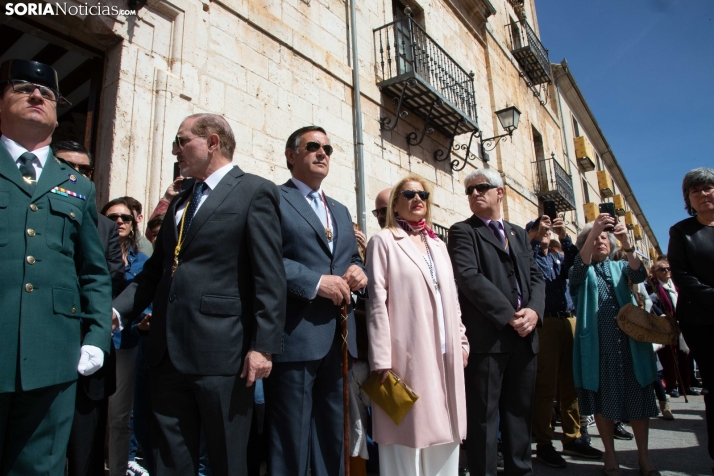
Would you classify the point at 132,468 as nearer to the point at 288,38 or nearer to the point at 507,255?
the point at 507,255

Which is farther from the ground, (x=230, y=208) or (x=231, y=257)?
(x=230, y=208)

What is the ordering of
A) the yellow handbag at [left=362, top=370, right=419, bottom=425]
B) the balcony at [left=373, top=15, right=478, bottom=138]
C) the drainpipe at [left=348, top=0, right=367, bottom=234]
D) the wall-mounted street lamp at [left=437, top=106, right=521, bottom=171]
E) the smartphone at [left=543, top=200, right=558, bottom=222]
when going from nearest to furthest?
1. the yellow handbag at [left=362, top=370, right=419, bottom=425]
2. the smartphone at [left=543, top=200, right=558, bottom=222]
3. the drainpipe at [left=348, top=0, right=367, bottom=234]
4. the balcony at [left=373, top=15, right=478, bottom=138]
5. the wall-mounted street lamp at [left=437, top=106, right=521, bottom=171]

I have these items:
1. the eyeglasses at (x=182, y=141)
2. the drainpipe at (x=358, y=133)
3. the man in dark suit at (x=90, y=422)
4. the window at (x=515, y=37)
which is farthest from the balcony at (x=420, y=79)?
the man in dark suit at (x=90, y=422)

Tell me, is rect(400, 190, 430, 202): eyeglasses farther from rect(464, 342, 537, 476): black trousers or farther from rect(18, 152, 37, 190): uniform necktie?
rect(18, 152, 37, 190): uniform necktie

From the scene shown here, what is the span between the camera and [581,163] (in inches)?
746

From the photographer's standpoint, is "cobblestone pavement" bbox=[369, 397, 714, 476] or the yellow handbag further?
"cobblestone pavement" bbox=[369, 397, 714, 476]

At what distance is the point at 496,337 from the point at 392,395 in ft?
2.41

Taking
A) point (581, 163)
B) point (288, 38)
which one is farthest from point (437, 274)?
point (581, 163)

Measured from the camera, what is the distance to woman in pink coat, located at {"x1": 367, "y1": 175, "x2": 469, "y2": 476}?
7.75 ft

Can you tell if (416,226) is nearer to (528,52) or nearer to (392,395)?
(392,395)

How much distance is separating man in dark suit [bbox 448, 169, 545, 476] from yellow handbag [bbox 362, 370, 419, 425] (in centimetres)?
53

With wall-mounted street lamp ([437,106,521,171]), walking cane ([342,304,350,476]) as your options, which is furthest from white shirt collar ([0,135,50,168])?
wall-mounted street lamp ([437,106,521,171])

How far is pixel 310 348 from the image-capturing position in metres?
2.07

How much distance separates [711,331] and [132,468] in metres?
3.72
